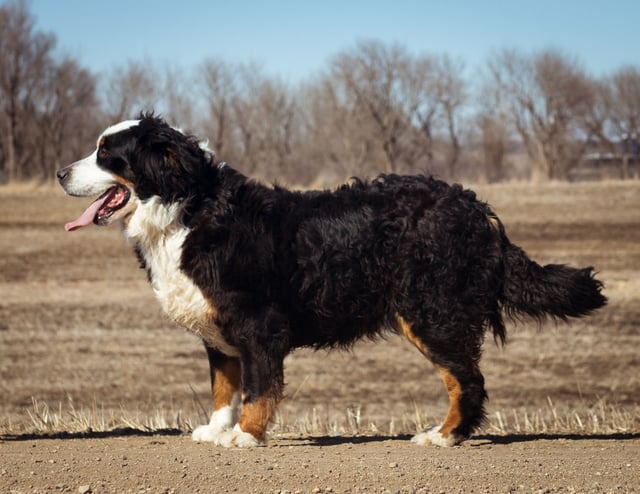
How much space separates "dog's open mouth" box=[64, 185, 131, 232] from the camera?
6496 mm

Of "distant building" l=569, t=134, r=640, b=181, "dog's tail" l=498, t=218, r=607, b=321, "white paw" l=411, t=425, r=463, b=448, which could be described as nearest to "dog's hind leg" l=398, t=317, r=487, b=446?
"white paw" l=411, t=425, r=463, b=448

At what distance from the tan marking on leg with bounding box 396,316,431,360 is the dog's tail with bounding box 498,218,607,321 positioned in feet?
2.31

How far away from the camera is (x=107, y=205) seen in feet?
21.4

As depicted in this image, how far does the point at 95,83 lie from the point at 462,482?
60.6 metres

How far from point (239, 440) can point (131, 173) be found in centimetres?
187

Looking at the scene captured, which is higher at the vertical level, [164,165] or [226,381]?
[164,165]

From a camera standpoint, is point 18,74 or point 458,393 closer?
point 458,393

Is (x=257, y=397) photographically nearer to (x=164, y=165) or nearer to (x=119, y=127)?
(x=164, y=165)

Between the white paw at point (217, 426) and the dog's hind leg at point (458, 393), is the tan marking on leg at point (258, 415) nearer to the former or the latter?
the white paw at point (217, 426)

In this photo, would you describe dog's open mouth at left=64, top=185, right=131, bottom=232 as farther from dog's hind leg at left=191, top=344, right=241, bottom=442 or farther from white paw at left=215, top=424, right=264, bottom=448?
white paw at left=215, top=424, right=264, bottom=448

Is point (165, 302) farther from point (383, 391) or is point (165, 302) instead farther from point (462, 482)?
point (383, 391)

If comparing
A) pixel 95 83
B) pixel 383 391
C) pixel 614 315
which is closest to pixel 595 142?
pixel 95 83

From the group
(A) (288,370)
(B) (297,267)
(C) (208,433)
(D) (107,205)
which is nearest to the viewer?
(D) (107,205)

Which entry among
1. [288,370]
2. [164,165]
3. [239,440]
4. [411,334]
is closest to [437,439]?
[411,334]
